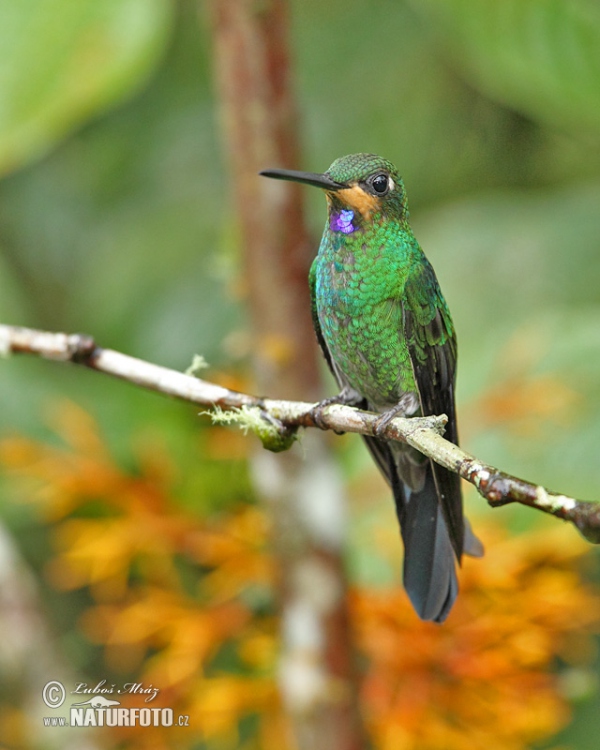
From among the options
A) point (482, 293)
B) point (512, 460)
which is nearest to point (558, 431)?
point (512, 460)

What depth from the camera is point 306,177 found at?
858mm

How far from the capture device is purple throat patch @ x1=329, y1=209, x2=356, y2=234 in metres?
1.07

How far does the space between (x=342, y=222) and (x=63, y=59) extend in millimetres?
1086

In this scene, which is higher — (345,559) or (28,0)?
(28,0)

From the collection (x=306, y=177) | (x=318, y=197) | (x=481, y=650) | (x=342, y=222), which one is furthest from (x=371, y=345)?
(x=318, y=197)

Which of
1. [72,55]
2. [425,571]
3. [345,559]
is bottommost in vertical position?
[425,571]

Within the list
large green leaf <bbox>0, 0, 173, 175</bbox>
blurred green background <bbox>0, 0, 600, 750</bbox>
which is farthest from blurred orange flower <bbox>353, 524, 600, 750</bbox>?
large green leaf <bbox>0, 0, 173, 175</bbox>

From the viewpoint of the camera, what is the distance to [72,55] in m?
1.93

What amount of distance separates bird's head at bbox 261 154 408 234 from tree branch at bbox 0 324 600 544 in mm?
214

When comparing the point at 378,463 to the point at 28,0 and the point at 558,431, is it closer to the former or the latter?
the point at 558,431

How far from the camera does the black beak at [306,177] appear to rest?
0.82 m

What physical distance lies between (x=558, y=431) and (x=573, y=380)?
159 millimetres

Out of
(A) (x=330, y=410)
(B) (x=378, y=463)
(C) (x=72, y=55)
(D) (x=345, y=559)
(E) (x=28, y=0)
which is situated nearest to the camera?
(A) (x=330, y=410)

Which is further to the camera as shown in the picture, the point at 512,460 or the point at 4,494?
the point at 4,494
